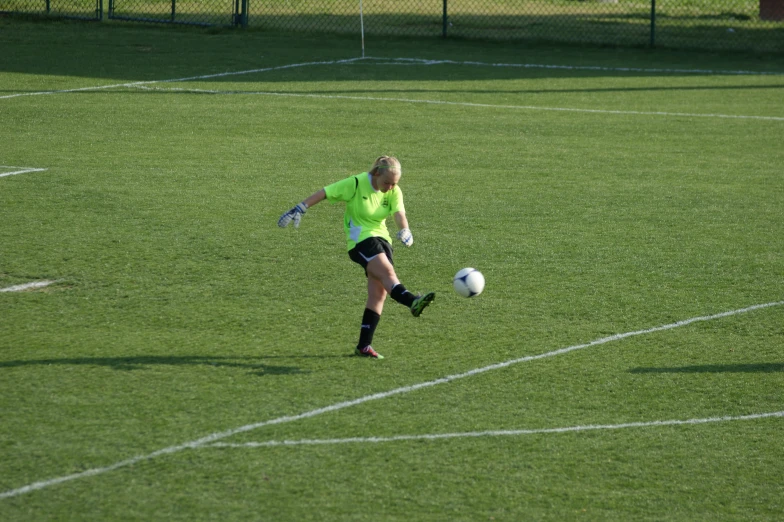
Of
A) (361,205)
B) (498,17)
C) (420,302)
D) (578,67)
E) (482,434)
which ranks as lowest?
(482,434)

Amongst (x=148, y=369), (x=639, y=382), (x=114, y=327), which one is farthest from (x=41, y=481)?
(x=639, y=382)

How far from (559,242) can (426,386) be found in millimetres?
4197

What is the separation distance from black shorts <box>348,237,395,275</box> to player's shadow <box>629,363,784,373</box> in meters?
2.08

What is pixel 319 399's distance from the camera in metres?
7.08

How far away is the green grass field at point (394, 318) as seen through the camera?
6023 mm

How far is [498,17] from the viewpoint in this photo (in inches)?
1254

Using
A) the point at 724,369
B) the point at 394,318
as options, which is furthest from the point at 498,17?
the point at 724,369

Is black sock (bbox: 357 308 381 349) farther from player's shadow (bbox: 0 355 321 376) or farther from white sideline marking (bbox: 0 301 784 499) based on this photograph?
white sideline marking (bbox: 0 301 784 499)

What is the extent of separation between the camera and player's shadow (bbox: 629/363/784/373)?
7773 mm

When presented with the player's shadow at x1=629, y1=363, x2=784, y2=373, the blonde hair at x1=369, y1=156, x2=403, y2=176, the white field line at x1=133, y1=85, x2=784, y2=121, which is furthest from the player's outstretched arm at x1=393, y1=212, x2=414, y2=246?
the white field line at x1=133, y1=85, x2=784, y2=121

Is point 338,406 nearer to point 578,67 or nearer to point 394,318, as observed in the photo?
point 394,318

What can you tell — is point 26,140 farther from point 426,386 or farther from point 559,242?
point 426,386

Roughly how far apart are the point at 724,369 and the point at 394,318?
2712 mm

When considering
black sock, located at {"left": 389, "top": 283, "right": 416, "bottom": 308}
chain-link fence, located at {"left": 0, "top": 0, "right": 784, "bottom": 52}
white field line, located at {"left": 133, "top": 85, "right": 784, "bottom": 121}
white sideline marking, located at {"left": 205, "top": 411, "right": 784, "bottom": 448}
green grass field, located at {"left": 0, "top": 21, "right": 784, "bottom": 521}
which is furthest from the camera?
chain-link fence, located at {"left": 0, "top": 0, "right": 784, "bottom": 52}
